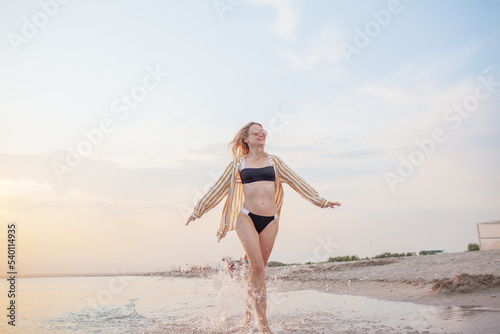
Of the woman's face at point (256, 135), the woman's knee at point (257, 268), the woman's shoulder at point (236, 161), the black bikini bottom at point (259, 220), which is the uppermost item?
the woman's face at point (256, 135)

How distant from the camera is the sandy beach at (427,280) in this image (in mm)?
5848

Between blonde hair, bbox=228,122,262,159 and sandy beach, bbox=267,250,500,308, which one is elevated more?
blonde hair, bbox=228,122,262,159

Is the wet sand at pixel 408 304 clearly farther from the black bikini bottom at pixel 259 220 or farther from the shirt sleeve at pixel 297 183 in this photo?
the shirt sleeve at pixel 297 183

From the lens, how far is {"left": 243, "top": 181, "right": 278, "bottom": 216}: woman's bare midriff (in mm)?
4633

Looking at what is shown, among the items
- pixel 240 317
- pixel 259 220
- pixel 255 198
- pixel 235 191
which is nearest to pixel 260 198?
pixel 255 198

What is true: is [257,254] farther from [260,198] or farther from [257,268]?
[260,198]

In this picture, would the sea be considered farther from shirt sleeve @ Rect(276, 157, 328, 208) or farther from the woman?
shirt sleeve @ Rect(276, 157, 328, 208)

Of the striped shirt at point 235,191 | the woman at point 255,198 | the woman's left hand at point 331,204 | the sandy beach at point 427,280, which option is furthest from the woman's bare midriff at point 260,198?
the sandy beach at point 427,280

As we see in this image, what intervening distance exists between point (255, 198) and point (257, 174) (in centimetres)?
31

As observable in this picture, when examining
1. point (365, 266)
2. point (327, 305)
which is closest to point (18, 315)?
point (327, 305)

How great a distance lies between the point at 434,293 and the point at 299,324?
2.78m

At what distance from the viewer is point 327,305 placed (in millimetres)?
6391

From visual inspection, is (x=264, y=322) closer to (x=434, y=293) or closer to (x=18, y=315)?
(x=434, y=293)

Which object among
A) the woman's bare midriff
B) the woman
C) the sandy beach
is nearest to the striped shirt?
the woman
